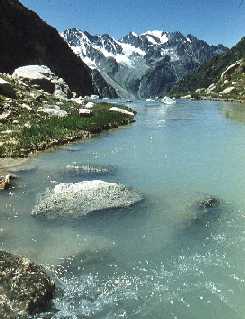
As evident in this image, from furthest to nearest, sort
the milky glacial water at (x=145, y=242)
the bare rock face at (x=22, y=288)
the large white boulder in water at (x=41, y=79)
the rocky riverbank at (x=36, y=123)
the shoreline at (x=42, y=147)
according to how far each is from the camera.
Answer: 1. the large white boulder in water at (x=41, y=79)
2. the rocky riverbank at (x=36, y=123)
3. the shoreline at (x=42, y=147)
4. the milky glacial water at (x=145, y=242)
5. the bare rock face at (x=22, y=288)

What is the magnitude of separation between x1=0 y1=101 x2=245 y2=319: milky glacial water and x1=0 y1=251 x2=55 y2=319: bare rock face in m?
0.51

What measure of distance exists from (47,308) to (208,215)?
34.3 ft

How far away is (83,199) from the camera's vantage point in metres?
24.0

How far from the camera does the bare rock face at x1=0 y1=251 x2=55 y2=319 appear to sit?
13570 millimetres

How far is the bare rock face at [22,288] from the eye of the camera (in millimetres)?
13570

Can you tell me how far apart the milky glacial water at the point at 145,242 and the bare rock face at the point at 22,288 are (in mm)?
509

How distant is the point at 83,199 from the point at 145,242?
5458 millimetres

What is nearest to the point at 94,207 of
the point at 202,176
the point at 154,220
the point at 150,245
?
the point at 154,220

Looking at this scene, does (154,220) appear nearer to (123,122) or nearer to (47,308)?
(47,308)

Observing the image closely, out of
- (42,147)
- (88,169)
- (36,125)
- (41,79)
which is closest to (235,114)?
(41,79)

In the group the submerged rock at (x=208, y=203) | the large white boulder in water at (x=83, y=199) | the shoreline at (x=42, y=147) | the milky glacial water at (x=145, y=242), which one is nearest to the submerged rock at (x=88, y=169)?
the milky glacial water at (x=145, y=242)

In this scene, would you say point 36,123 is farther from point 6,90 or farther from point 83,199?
point 83,199

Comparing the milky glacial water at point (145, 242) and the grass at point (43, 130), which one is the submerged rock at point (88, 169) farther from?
the grass at point (43, 130)

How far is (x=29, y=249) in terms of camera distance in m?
19.0
